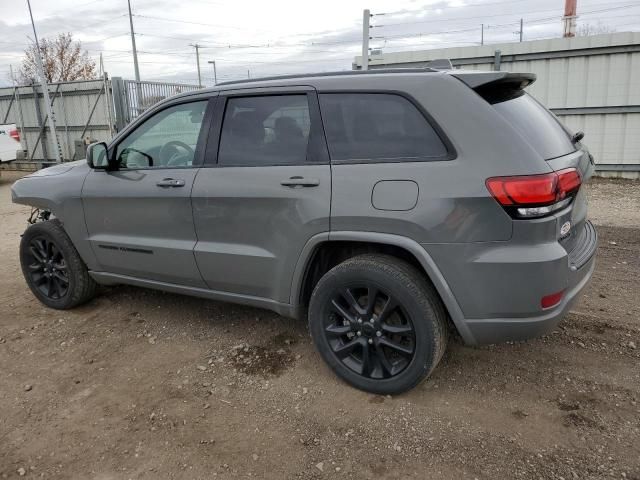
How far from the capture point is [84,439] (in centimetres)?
292

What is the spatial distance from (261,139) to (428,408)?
191cm

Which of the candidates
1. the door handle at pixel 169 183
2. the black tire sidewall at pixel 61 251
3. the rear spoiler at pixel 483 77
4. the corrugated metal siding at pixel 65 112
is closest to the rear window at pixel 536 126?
the rear spoiler at pixel 483 77

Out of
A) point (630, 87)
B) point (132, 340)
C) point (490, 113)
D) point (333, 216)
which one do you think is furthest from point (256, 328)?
point (630, 87)

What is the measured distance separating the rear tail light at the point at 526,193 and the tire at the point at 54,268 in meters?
3.45

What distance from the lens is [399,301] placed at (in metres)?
2.92

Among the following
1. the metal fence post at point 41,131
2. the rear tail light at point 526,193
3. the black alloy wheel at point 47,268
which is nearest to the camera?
the rear tail light at point 526,193

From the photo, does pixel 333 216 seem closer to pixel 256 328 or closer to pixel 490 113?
pixel 490 113

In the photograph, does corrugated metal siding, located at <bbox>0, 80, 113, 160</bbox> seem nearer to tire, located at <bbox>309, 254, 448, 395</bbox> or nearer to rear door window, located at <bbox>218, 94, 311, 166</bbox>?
rear door window, located at <bbox>218, 94, 311, 166</bbox>

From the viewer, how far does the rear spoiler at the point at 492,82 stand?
2871 millimetres

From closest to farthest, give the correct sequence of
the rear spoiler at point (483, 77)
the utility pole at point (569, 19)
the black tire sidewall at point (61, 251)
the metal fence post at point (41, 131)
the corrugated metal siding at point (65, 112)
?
the rear spoiler at point (483, 77) < the black tire sidewall at point (61, 251) < the corrugated metal siding at point (65, 112) < the metal fence post at point (41, 131) < the utility pole at point (569, 19)

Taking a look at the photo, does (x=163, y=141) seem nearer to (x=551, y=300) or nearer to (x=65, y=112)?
(x=551, y=300)

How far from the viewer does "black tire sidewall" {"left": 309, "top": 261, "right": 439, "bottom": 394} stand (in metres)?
2.88

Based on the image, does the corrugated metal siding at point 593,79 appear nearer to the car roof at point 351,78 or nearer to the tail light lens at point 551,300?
the car roof at point 351,78

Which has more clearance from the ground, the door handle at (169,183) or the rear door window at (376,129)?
the rear door window at (376,129)
